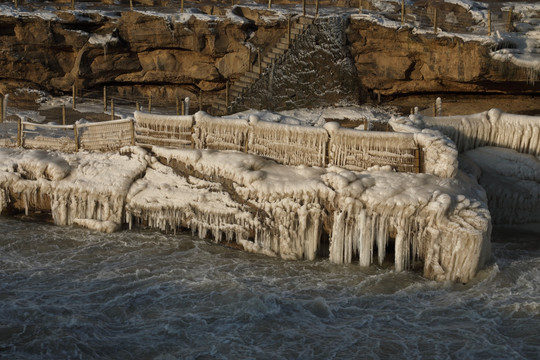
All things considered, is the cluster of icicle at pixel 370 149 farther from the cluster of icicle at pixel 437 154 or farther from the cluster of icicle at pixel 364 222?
the cluster of icicle at pixel 364 222

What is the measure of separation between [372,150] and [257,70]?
11.0 meters

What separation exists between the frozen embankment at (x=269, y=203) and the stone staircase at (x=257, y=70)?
8616 mm

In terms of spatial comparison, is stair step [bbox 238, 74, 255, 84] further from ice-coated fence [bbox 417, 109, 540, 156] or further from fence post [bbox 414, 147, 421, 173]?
fence post [bbox 414, 147, 421, 173]

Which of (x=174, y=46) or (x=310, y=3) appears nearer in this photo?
(x=174, y=46)

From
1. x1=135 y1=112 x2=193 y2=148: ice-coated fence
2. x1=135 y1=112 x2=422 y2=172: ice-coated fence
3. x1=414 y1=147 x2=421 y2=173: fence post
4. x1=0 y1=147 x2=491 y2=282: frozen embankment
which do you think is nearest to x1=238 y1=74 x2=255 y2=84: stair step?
x1=135 y1=112 x2=193 y2=148: ice-coated fence

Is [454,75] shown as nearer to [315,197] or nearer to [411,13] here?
[411,13]

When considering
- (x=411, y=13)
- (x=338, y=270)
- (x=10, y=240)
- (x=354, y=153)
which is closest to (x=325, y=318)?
(x=338, y=270)

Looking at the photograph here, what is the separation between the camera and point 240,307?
11258 mm

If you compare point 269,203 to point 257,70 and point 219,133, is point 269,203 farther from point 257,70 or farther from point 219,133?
point 257,70

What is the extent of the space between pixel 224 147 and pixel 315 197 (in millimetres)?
2733

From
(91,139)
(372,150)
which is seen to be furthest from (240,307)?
(91,139)

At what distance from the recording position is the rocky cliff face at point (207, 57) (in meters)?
23.8

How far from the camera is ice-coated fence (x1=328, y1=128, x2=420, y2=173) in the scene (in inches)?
535

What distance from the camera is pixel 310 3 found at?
28.1 metres
